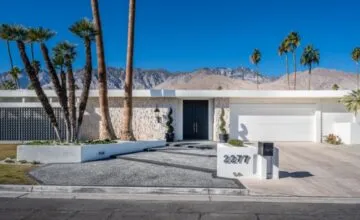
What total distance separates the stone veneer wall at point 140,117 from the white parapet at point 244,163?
1254cm

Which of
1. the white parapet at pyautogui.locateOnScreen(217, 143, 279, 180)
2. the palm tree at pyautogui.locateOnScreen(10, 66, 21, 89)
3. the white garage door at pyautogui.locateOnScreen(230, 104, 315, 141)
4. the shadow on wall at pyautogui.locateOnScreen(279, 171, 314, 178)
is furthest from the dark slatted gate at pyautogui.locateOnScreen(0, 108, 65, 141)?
the palm tree at pyautogui.locateOnScreen(10, 66, 21, 89)

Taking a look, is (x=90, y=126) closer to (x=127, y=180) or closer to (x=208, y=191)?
(x=127, y=180)

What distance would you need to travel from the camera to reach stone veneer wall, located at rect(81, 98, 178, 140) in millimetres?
23547

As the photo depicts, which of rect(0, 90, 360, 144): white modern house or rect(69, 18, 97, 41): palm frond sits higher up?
rect(69, 18, 97, 41): palm frond

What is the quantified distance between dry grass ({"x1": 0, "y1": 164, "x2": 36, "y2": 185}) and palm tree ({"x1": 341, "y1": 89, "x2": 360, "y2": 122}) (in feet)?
57.5

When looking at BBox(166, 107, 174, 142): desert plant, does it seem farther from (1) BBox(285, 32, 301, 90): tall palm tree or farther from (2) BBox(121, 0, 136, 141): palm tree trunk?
(1) BBox(285, 32, 301, 90): tall palm tree

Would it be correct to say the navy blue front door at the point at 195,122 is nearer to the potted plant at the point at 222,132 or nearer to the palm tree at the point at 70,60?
the potted plant at the point at 222,132

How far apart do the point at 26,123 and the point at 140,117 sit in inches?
269

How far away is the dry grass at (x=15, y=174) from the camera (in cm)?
994

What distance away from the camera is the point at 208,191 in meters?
9.17

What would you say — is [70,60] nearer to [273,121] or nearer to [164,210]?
[164,210]

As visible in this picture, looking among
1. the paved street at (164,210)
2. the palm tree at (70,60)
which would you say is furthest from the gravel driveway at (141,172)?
the palm tree at (70,60)

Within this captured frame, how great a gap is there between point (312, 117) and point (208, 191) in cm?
1667

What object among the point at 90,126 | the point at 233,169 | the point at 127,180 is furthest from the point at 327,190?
the point at 90,126
